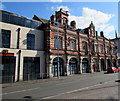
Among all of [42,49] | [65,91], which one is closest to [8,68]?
[42,49]

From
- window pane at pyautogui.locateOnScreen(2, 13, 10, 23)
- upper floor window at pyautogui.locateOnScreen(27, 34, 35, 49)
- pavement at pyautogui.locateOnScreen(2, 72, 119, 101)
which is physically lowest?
pavement at pyautogui.locateOnScreen(2, 72, 119, 101)

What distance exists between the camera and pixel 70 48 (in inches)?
984

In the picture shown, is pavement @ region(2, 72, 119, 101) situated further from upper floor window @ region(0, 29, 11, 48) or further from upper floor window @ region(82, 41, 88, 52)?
upper floor window @ region(82, 41, 88, 52)

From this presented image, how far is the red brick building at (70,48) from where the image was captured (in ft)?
69.6

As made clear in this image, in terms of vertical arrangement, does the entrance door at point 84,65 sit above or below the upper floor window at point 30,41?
below

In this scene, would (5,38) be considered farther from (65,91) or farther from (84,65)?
(84,65)

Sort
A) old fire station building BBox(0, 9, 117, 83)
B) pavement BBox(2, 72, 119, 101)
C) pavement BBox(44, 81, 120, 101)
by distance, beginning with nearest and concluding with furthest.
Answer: pavement BBox(44, 81, 120, 101) → pavement BBox(2, 72, 119, 101) → old fire station building BBox(0, 9, 117, 83)

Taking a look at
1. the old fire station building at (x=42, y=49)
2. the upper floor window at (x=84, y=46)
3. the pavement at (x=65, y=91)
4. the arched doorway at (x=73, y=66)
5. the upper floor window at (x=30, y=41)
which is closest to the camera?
the pavement at (x=65, y=91)

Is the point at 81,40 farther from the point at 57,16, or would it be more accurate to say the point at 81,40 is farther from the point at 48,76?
the point at 48,76

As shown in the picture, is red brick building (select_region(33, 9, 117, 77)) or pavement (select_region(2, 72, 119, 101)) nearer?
pavement (select_region(2, 72, 119, 101))

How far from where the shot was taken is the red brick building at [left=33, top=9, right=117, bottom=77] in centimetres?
2120

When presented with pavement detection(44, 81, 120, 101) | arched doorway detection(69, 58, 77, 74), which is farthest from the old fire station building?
pavement detection(44, 81, 120, 101)

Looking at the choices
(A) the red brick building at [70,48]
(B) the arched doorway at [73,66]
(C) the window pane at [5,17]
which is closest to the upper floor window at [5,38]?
(C) the window pane at [5,17]

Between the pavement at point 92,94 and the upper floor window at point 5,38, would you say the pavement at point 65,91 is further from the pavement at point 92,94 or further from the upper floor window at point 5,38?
the upper floor window at point 5,38
